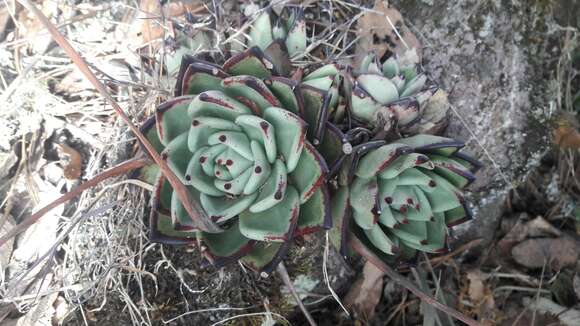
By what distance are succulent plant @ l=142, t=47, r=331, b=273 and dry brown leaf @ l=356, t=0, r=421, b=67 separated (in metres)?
0.55

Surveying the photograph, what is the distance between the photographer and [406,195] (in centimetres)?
135

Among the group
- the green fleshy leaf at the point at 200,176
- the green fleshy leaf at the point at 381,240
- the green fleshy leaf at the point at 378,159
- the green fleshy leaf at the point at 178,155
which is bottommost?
the green fleshy leaf at the point at 381,240

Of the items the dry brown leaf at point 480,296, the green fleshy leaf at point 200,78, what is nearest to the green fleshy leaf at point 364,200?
the green fleshy leaf at point 200,78

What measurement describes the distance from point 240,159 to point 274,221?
0.58 feet

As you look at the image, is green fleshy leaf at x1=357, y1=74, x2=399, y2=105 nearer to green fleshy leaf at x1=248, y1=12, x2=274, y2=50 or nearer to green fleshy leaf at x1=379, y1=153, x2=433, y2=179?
green fleshy leaf at x1=379, y1=153, x2=433, y2=179

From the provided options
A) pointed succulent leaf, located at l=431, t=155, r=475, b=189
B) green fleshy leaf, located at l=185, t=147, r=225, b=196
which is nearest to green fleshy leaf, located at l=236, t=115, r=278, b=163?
green fleshy leaf, located at l=185, t=147, r=225, b=196

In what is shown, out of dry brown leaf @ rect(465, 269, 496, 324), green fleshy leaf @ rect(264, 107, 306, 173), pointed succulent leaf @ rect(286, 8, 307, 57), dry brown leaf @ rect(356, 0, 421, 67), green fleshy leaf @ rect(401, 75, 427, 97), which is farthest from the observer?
dry brown leaf @ rect(465, 269, 496, 324)

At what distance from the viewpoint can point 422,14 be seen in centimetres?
176

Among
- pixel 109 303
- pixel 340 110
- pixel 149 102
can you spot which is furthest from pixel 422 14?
pixel 109 303

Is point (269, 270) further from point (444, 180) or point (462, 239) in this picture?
point (462, 239)

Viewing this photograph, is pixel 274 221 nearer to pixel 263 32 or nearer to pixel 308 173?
pixel 308 173

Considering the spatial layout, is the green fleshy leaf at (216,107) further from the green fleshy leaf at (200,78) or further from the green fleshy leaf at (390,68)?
the green fleshy leaf at (390,68)

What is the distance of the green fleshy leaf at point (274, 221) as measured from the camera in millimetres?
1247

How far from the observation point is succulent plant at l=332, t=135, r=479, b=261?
1.31 meters
